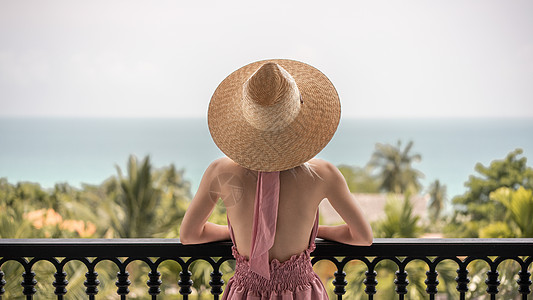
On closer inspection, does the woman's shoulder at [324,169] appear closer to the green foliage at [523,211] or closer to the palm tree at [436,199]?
the green foliage at [523,211]

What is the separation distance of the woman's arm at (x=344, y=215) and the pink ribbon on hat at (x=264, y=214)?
13cm

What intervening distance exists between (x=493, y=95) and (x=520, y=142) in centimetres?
425

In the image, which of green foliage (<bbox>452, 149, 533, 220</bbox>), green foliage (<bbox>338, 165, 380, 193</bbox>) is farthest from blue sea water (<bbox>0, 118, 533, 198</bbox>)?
green foliage (<bbox>452, 149, 533, 220</bbox>)

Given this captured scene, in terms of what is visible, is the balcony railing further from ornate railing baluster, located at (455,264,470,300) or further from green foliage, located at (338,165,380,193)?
green foliage, located at (338,165,380,193)

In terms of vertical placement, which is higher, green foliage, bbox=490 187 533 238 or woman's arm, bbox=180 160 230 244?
woman's arm, bbox=180 160 230 244

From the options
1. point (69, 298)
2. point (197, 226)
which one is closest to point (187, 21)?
point (69, 298)

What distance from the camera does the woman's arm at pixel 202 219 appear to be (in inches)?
53.4

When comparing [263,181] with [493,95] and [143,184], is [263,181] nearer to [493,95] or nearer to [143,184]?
[143,184]

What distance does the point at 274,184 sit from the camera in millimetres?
1325

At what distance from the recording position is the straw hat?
3.94 ft

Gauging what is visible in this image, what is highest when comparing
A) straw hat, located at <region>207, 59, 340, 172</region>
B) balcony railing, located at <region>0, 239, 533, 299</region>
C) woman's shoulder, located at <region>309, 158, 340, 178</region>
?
straw hat, located at <region>207, 59, 340, 172</region>

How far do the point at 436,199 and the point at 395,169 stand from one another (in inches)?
137

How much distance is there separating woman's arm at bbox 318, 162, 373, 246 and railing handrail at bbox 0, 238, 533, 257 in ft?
0.11

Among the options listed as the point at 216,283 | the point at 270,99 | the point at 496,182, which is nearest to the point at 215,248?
the point at 216,283
